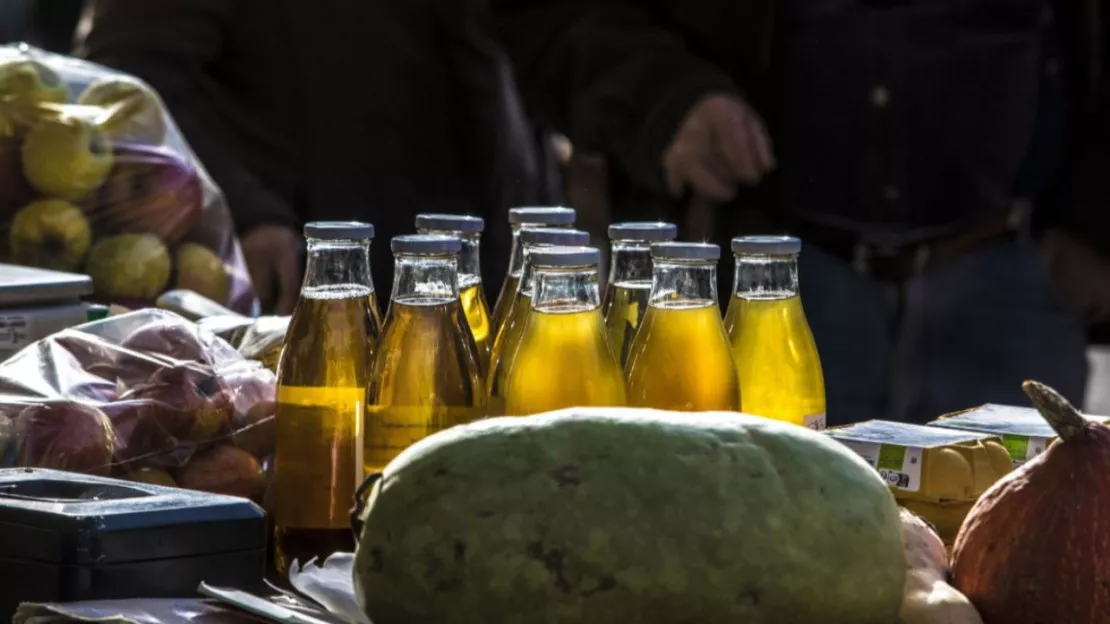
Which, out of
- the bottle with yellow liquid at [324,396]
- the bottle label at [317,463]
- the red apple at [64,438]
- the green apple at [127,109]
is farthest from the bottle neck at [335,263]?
the green apple at [127,109]

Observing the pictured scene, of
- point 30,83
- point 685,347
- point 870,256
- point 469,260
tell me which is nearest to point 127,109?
point 30,83

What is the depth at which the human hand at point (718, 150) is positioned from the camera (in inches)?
99.0

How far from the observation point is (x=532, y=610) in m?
1.01

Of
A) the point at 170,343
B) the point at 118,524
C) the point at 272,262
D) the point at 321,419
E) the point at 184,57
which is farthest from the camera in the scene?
the point at 184,57

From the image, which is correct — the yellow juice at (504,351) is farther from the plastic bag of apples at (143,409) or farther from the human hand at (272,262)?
the human hand at (272,262)

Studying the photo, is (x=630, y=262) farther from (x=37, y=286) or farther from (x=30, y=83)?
(x=30, y=83)

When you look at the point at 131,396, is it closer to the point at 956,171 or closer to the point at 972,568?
the point at 972,568

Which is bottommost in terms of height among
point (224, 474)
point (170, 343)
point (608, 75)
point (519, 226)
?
point (224, 474)

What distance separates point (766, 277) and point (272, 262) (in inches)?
62.7

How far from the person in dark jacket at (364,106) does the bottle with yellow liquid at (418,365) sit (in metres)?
1.73

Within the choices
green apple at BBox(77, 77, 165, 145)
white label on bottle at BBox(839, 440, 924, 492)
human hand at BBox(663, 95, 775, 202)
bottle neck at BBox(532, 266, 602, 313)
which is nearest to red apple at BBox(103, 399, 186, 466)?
bottle neck at BBox(532, 266, 602, 313)

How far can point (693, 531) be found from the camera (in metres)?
1.02

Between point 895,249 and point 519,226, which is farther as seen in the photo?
point 895,249

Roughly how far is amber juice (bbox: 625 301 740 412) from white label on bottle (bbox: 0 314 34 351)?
778mm
